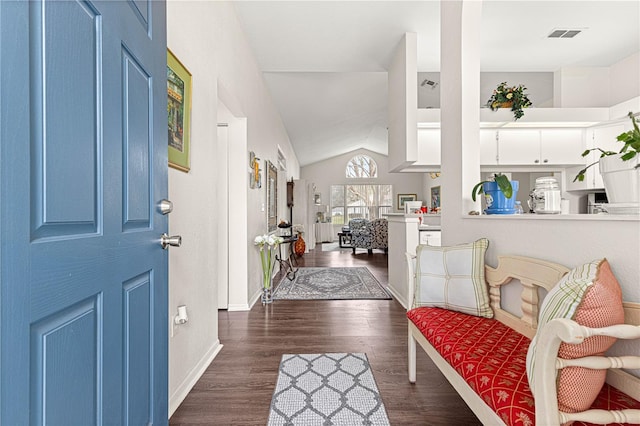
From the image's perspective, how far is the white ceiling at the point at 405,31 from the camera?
306 cm

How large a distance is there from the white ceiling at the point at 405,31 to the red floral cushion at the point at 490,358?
9.15ft

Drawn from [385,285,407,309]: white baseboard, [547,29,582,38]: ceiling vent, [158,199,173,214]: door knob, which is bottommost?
[385,285,407,309]: white baseboard

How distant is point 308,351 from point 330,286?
214 centimetres

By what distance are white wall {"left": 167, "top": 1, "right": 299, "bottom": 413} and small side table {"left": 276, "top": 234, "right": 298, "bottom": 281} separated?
2.30m

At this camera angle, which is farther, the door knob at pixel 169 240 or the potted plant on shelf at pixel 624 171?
the door knob at pixel 169 240

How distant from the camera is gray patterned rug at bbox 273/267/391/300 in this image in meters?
4.01

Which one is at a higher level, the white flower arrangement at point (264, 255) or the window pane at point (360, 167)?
the window pane at point (360, 167)

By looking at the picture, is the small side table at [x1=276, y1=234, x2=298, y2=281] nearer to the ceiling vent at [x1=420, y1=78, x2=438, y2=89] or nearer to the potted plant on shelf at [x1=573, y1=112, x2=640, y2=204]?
the ceiling vent at [x1=420, y1=78, x2=438, y2=89]

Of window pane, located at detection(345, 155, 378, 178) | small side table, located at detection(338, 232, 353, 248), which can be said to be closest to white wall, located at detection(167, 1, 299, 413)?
small side table, located at detection(338, 232, 353, 248)

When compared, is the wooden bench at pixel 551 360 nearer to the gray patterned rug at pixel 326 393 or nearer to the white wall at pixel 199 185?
the gray patterned rug at pixel 326 393

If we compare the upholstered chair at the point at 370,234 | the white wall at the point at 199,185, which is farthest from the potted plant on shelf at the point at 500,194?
the upholstered chair at the point at 370,234

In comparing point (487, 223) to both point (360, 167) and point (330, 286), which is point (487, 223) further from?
point (360, 167)

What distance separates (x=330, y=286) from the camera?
14.9 ft

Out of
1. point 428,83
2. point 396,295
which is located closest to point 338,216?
point 428,83
